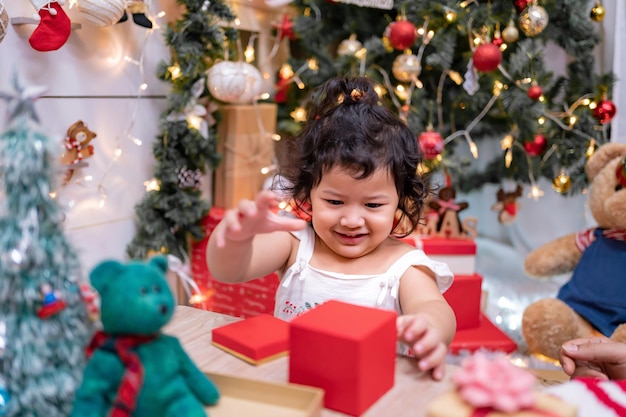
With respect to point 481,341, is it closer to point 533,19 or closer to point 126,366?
point 533,19

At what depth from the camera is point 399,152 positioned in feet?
3.42

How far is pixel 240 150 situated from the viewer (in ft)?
6.22

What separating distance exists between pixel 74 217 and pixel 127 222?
197mm

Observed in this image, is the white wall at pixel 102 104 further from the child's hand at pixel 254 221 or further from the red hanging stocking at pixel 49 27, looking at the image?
the child's hand at pixel 254 221

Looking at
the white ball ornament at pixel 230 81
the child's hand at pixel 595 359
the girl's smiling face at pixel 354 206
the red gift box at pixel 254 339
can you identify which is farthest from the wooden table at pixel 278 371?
the white ball ornament at pixel 230 81

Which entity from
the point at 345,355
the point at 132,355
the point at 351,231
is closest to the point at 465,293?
the point at 351,231

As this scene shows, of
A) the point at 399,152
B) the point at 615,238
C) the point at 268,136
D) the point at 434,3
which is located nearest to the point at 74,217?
the point at 268,136

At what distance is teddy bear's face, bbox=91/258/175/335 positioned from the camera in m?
0.53

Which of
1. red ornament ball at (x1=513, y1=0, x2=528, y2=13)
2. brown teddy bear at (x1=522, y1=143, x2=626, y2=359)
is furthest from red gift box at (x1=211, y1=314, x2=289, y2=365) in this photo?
red ornament ball at (x1=513, y1=0, x2=528, y2=13)

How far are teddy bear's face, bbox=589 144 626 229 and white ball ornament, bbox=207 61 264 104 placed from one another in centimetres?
97

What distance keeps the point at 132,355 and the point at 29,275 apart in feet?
0.37

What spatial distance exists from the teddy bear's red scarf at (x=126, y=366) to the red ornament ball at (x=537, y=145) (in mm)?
1568

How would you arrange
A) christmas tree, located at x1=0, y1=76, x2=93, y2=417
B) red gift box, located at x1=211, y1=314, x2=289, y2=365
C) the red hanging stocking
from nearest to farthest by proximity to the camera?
1. christmas tree, located at x1=0, y1=76, x2=93, y2=417
2. red gift box, located at x1=211, y1=314, x2=289, y2=365
3. the red hanging stocking

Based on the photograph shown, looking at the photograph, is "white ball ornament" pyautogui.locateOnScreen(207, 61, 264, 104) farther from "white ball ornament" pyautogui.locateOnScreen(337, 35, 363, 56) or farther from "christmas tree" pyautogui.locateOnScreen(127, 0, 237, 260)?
"white ball ornament" pyautogui.locateOnScreen(337, 35, 363, 56)
